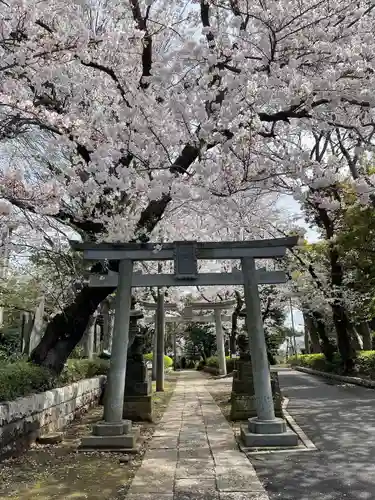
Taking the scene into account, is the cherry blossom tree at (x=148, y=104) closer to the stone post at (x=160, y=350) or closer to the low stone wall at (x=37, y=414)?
the low stone wall at (x=37, y=414)

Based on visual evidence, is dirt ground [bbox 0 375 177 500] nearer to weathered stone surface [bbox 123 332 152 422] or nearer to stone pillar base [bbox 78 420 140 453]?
stone pillar base [bbox 78 420 140 453]

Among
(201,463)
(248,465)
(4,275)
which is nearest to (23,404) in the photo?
(201,463)

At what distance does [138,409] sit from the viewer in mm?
9922

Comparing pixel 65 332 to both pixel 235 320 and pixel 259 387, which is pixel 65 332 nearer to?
pixel 259 387

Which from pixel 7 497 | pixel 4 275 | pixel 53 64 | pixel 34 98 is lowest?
pixel 7 497

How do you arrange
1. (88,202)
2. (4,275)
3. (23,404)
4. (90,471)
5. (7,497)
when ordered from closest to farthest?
1. (7,497)
2. (90,471)
3. (23,404)
4. (88,202)
5. (4,275)

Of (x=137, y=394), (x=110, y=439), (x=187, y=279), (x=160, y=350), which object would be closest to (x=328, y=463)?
(x=110, y=439)

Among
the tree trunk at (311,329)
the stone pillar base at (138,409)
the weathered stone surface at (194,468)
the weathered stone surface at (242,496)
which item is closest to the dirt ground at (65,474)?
the weathered stone surface at (194,468)

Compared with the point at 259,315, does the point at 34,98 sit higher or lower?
higher

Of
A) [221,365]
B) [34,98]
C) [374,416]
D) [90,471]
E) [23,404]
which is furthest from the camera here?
[221,365]

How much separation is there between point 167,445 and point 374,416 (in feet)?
15.6

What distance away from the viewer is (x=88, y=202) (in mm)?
8852

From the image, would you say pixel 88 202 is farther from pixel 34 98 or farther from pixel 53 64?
pixel 53 64

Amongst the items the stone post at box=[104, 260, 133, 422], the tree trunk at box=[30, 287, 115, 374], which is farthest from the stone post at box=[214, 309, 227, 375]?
the stone post at box=[104, 260, 133, 422]
